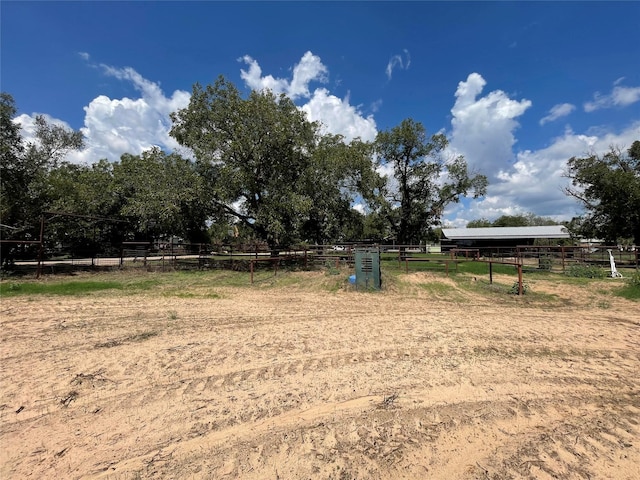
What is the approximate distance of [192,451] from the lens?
276 cm

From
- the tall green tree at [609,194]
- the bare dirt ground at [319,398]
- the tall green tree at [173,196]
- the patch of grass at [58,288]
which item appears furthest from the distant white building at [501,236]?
the bare dirt ground at [319,398]

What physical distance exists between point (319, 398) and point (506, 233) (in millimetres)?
46920

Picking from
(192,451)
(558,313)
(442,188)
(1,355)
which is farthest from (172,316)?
(442,188)

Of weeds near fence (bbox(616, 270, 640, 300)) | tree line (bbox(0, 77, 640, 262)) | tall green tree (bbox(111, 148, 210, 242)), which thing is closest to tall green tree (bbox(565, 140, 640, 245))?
tree line (bbox(0, 77, 640, 262))

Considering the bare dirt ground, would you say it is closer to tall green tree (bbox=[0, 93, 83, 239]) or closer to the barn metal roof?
tall green tree (bbox=[0, 93, 83, 239])

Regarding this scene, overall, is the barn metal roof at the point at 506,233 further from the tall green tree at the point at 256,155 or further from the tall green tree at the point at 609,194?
the tall green tree at the point at 256,155

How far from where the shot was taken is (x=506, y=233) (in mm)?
43500

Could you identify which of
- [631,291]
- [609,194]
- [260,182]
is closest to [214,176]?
[260,182]

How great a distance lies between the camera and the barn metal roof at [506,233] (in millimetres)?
40631

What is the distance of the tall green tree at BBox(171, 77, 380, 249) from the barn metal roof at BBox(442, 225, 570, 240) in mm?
30149

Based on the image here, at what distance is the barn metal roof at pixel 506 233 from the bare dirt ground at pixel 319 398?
3890cm

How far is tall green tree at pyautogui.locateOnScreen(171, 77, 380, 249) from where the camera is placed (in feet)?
58.6

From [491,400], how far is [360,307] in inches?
200

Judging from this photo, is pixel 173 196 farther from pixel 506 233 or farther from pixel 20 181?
pixel 506 233
